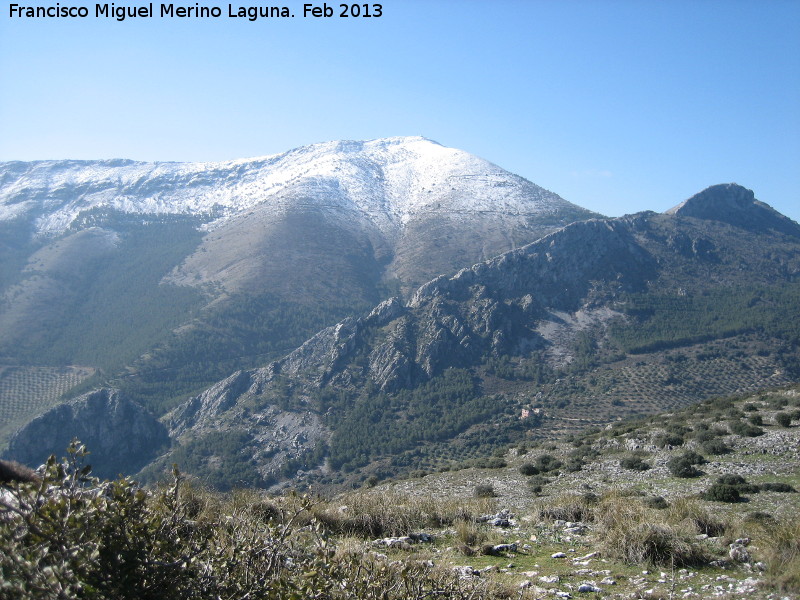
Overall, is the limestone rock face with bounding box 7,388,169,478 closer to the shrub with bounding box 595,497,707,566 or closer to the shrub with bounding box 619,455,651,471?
the shrub with bounding box 619,455,651,471

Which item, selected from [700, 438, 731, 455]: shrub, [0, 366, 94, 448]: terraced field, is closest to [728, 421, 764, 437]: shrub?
[700, 438, 731, 455]: shrub

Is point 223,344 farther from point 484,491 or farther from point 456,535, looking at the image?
point 456,535

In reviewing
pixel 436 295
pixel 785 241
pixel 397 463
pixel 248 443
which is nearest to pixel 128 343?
pixel 248 443

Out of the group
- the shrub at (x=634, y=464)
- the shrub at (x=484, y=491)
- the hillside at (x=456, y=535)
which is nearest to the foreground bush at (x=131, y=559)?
A: the hillside at (x=456, y=535)

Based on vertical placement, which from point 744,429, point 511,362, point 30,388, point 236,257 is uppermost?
point 236,257

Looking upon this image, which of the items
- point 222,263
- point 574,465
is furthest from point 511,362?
point 222,263

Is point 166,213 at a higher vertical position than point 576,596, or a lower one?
higher

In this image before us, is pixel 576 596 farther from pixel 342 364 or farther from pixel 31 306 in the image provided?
pixel 31 306
